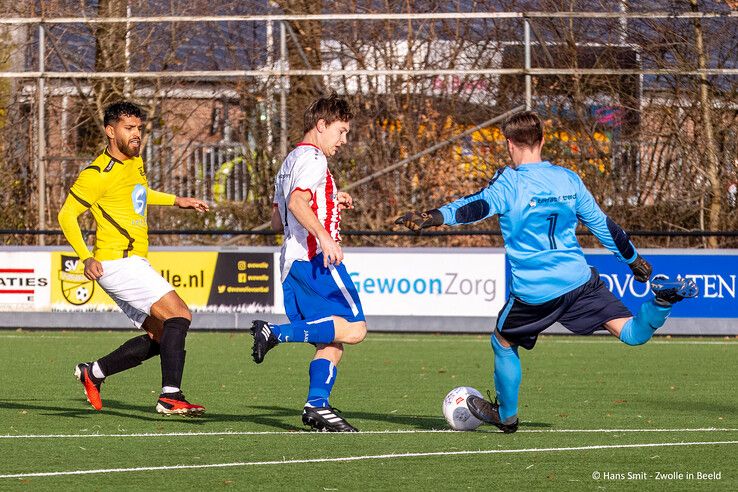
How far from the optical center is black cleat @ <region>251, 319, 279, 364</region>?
25.2ft

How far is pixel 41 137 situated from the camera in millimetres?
19828

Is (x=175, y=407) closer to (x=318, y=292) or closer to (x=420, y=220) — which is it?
(x=318, y=292)

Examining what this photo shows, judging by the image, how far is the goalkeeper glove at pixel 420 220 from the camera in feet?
23.7

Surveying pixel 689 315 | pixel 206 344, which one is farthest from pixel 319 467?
pixel 689 315

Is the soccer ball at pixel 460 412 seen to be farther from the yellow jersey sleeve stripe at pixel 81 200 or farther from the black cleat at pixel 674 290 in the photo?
the yellow jersey sleeve stripe at pixel 81 200

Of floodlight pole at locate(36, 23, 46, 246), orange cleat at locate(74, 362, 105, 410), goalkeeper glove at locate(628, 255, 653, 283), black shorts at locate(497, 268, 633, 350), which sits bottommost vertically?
orange cleat at locate(74, 362, 105, 410)

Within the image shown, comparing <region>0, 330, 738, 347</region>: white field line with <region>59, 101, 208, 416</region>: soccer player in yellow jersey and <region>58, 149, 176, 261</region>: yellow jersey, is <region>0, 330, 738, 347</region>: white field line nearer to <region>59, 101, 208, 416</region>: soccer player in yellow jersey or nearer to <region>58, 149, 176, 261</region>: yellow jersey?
<region>59, 101, 208, 416</region>: soccer player in yellow jersey

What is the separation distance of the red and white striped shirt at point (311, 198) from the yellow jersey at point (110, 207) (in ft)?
4.60

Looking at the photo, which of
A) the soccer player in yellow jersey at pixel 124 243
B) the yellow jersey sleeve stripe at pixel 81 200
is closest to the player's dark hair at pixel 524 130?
the soccer player in yellow jersey at pixel 124 243

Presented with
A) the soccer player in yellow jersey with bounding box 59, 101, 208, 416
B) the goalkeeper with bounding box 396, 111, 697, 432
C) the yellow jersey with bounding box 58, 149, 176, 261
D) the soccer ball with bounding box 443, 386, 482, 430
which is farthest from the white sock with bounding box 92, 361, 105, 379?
the goalkeeper with bounding box 396, 111, 697, 432

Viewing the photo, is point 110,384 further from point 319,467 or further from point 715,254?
point 715,254

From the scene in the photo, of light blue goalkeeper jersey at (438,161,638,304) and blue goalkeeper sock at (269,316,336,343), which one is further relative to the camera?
blue goalkeeper sock at (269,316,336,343)

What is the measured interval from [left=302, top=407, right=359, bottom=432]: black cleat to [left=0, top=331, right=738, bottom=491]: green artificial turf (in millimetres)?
92

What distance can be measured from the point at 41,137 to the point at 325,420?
508 inches
